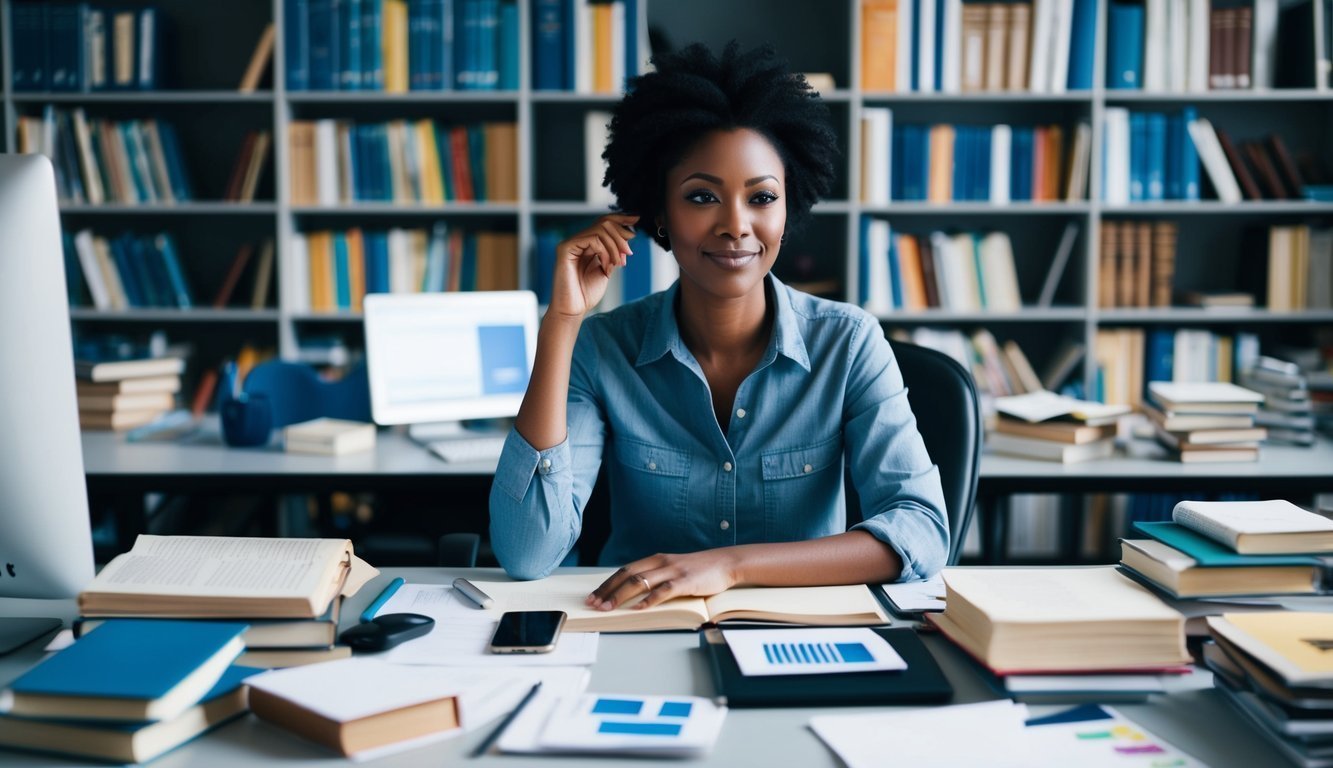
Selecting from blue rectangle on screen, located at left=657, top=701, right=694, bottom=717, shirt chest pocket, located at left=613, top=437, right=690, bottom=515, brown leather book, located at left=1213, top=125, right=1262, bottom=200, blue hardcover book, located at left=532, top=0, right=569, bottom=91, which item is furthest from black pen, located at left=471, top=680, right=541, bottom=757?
brown leather book, located at left=1213, top=125, right=1262, bottom=200

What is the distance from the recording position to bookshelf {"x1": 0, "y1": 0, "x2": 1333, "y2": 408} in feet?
11.3

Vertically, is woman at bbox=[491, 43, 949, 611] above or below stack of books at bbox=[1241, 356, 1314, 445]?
above

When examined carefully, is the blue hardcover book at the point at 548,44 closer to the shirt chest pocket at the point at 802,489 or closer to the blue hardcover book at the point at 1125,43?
the blue hardcover book at the point at 1125,43

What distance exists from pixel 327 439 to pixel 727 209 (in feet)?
4.25

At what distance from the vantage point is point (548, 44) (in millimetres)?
3457

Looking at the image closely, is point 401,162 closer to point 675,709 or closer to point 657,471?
point 657,471

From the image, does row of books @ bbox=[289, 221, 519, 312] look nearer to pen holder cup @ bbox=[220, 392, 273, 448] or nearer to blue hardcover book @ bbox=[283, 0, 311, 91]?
blue hardcover book @ bbox=[283, 0, 311, 91]

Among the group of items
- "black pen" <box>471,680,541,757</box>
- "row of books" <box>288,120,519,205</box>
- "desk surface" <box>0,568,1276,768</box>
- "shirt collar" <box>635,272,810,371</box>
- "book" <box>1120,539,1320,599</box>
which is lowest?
"desk surface" <box>0,568,1276,768</box>

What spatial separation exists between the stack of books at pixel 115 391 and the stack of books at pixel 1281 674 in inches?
97.7

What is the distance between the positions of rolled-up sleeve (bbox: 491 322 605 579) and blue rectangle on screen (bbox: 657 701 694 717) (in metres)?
0.44

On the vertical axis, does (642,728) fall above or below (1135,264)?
below

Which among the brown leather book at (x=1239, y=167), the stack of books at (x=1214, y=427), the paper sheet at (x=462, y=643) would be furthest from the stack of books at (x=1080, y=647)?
the brown leather book at (x=1239, y=167)

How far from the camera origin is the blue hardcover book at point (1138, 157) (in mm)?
3436

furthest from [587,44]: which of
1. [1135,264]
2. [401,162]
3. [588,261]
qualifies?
[588,261]
